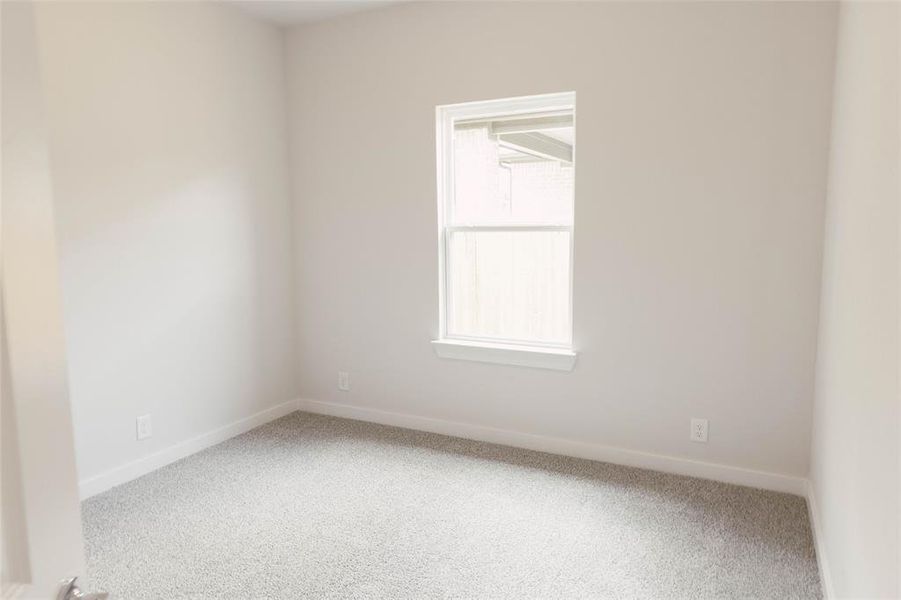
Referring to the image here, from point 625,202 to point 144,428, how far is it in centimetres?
277

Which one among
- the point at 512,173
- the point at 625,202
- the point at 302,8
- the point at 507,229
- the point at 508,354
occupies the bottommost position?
the point at 508,354

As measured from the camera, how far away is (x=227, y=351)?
12.1 feet

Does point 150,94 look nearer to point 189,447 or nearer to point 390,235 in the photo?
point 390,235

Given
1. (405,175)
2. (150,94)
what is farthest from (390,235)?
(150,94)

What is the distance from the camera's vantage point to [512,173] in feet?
11.3

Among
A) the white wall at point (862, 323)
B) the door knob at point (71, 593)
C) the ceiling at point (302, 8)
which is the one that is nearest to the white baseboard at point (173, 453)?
the door knob at point (71, 593)

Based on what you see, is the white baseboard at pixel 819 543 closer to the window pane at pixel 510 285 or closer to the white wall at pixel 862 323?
the white wall at pixel 862 323

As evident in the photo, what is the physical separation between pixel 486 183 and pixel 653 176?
0.98 meters

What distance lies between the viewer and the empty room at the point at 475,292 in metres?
2.23

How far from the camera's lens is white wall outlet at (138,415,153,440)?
3166 millimetres

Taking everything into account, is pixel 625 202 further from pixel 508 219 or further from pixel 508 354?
pixel 508 354

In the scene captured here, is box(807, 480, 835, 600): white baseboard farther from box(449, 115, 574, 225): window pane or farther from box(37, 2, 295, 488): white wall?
box(37, 2, 295, 488): white wall

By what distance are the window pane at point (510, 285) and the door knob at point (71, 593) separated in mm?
2852

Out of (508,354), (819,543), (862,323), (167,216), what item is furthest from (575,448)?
(167,216)
